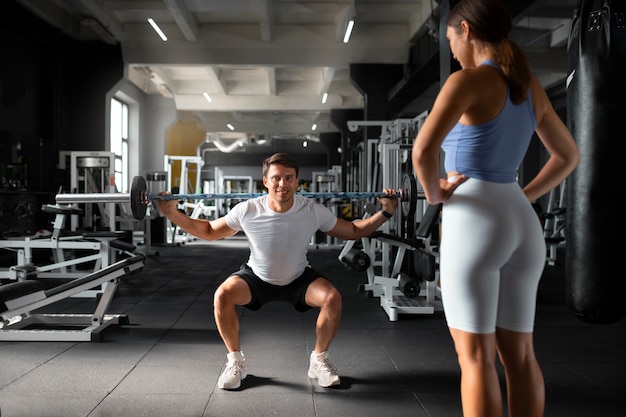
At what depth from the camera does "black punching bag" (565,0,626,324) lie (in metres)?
1.56

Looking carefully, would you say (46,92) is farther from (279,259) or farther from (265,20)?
(279,259)

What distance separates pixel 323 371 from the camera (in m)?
1.99

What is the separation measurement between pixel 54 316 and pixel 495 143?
2806 millimetres

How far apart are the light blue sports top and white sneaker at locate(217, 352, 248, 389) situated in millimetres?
1274

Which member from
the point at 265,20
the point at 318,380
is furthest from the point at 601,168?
the point at 265,20

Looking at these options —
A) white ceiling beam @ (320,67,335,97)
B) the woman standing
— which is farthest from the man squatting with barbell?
white ceiling beam @ (320,67,335,97)

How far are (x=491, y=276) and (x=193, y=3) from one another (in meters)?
5.83

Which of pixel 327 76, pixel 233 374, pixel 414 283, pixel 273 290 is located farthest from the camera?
pixel 327 76

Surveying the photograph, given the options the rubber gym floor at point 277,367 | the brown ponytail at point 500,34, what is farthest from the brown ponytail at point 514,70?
the rubber gym floor at point 277,367

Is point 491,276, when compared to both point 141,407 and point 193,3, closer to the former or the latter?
point 141,407

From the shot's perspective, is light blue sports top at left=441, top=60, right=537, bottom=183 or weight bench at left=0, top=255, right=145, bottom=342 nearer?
light blue sports top at left=441, top=60, right=537, bottom=183

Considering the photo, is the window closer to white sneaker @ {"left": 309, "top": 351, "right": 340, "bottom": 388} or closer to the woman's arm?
white sneaker @ {"left": 309, "top": 351, "right": 340, "bottom": 388}

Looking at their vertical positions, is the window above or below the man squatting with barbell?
above

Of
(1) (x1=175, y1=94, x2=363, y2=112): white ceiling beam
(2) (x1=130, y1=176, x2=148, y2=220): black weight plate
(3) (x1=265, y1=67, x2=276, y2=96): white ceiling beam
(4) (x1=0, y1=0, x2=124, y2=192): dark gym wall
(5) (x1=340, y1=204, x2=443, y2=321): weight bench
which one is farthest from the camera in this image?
(1) (x1=175, y1=94, x2=363, y2=112): white ceiling beam
